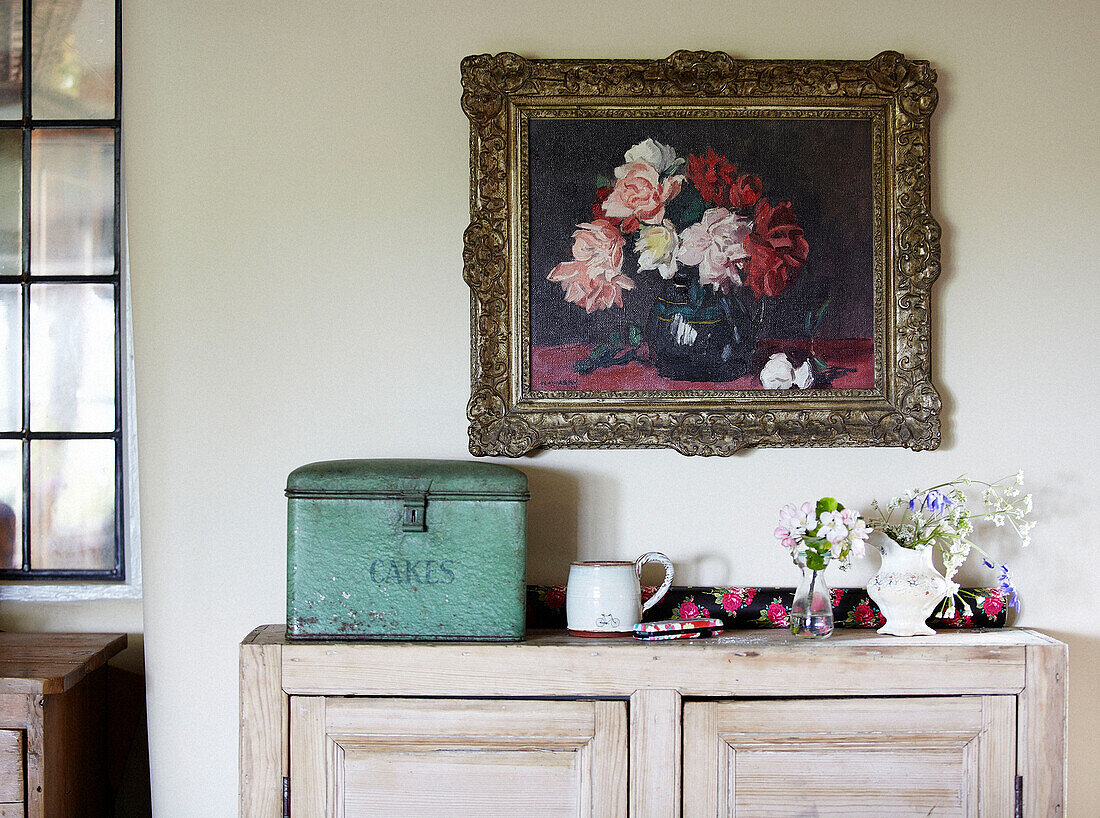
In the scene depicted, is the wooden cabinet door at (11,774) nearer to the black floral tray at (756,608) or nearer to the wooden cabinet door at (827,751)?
the black floral tray at (756,608)

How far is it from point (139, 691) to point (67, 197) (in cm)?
151

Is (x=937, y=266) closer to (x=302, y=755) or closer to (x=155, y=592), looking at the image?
(x=302, y=755)

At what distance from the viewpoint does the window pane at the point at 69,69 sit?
2.59 meters

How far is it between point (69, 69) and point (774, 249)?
219 cm

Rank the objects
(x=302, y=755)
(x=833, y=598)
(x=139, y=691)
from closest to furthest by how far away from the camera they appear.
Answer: (x=302, y=755)
(x=833, y=598)
(x=139, y=691)

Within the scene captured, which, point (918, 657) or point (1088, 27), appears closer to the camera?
point (918, 657)

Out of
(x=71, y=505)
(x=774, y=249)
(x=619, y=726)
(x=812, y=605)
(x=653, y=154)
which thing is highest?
(x=653, y=154)

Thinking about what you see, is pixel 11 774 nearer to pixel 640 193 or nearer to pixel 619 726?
pixel 619 726

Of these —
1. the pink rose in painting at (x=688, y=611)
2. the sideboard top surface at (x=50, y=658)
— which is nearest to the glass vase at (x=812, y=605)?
the pink rose in painting at (x=688, y=611)

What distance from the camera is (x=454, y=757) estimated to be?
189cm

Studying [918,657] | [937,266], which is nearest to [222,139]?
[937,266]

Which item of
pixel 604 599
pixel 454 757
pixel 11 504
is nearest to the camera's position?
pixel 454 757

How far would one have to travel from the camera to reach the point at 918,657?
1.90 metres

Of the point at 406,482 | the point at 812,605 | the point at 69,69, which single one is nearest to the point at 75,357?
the point at 69,69
